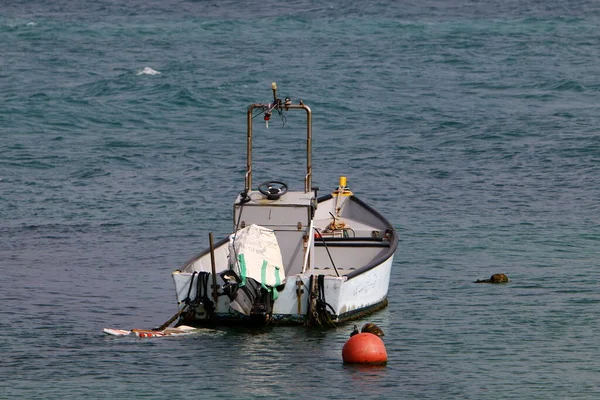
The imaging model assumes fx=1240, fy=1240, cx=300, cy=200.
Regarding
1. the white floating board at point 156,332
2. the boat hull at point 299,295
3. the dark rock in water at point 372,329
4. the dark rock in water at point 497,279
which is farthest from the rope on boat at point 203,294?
the dark rock in water at point 497,279

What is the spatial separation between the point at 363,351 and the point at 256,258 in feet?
9.38

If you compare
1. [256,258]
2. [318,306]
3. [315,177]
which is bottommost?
[315,177]

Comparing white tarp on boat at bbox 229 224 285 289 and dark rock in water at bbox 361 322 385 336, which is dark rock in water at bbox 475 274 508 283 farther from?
white tarp on boat at bbox 229 224 285 289

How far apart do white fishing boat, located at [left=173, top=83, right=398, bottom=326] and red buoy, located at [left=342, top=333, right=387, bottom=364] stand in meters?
1.88

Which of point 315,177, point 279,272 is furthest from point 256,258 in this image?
point 315,177

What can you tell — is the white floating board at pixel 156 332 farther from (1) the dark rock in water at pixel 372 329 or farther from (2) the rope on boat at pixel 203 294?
(1) the dark rock in water at pixel 372 329

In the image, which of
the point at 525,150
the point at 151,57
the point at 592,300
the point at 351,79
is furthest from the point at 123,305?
the point at 151,57

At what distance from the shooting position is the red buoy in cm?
2047

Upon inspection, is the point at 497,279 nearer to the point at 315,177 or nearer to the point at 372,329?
the point at 372,329

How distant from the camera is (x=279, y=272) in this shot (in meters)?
22.3

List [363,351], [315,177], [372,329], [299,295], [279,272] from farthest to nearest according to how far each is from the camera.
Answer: [315,177] → [299,295] → [279,272] → [372,329] → [363,351]

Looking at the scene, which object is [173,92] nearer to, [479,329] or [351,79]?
→ [351,79]

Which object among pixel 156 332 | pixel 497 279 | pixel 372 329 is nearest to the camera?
pixel 372 329

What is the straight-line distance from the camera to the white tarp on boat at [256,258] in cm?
2195
